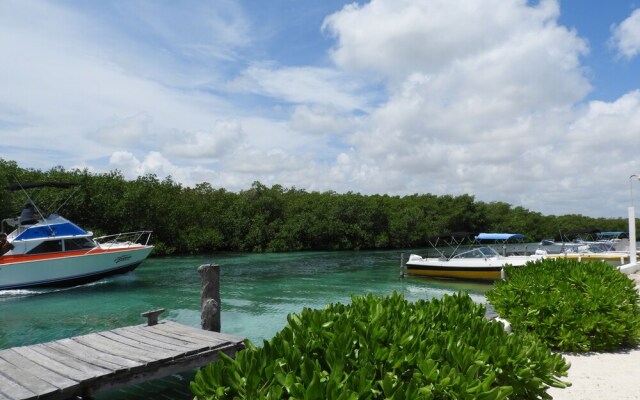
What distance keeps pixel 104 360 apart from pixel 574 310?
7625 millimetres

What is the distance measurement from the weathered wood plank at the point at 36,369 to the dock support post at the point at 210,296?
10.0 feet

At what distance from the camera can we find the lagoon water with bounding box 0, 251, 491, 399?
14.4 metres

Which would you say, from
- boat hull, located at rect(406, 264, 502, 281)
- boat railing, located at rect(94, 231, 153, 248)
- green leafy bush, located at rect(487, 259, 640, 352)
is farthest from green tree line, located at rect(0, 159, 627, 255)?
green leafy bush, located at rect(487, 259, 640, 352)

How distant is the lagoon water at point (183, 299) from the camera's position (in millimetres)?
14383

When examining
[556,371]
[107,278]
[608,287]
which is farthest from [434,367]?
[107,278]

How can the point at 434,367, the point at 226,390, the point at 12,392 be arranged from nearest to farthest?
1. the point at 226,390
2. the point at 434,367
3. the point at 12,392

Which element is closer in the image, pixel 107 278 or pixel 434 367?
pixel 434 367

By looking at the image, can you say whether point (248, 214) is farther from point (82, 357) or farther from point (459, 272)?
point (82, 357)

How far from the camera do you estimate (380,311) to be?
4.50 meters

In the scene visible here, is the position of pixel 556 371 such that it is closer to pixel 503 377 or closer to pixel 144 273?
pixel 503 377

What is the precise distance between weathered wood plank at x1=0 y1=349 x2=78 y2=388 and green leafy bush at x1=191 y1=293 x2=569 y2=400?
3.91m

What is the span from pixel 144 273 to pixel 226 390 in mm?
29087

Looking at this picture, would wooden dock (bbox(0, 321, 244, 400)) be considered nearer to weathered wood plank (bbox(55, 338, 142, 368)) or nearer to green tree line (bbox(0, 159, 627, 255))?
weathered wood plank (bbox(55, 338, 142, 368))

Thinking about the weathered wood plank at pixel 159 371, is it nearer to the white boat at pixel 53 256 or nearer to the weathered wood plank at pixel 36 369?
the weathered wood plank at pixel 36 369
